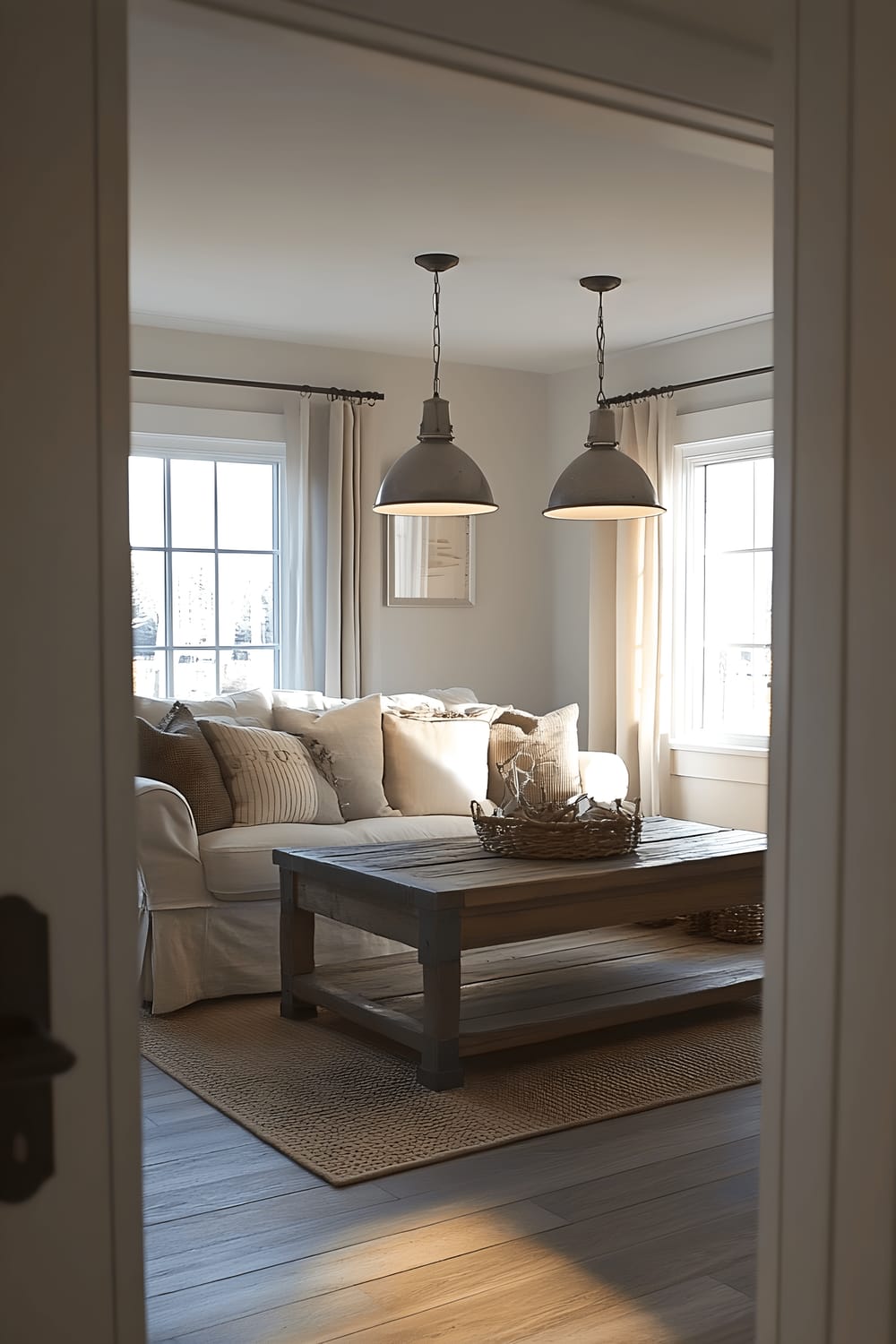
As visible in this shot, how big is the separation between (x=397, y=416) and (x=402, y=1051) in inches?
144

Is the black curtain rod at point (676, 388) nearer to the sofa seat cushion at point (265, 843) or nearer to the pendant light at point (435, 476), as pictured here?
the pendant light at point (435, 476)

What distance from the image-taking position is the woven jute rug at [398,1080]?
313 centimetres

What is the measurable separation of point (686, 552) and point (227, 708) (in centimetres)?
252

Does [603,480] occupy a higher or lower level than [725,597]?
higher

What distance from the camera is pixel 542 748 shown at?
5613mm

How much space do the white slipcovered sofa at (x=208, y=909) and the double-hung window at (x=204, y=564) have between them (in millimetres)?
1588

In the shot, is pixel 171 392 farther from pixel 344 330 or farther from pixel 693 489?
pixel 693 489

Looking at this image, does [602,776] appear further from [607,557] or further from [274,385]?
[274,385]

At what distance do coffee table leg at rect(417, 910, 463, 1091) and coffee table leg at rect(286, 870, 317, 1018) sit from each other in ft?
2.48
